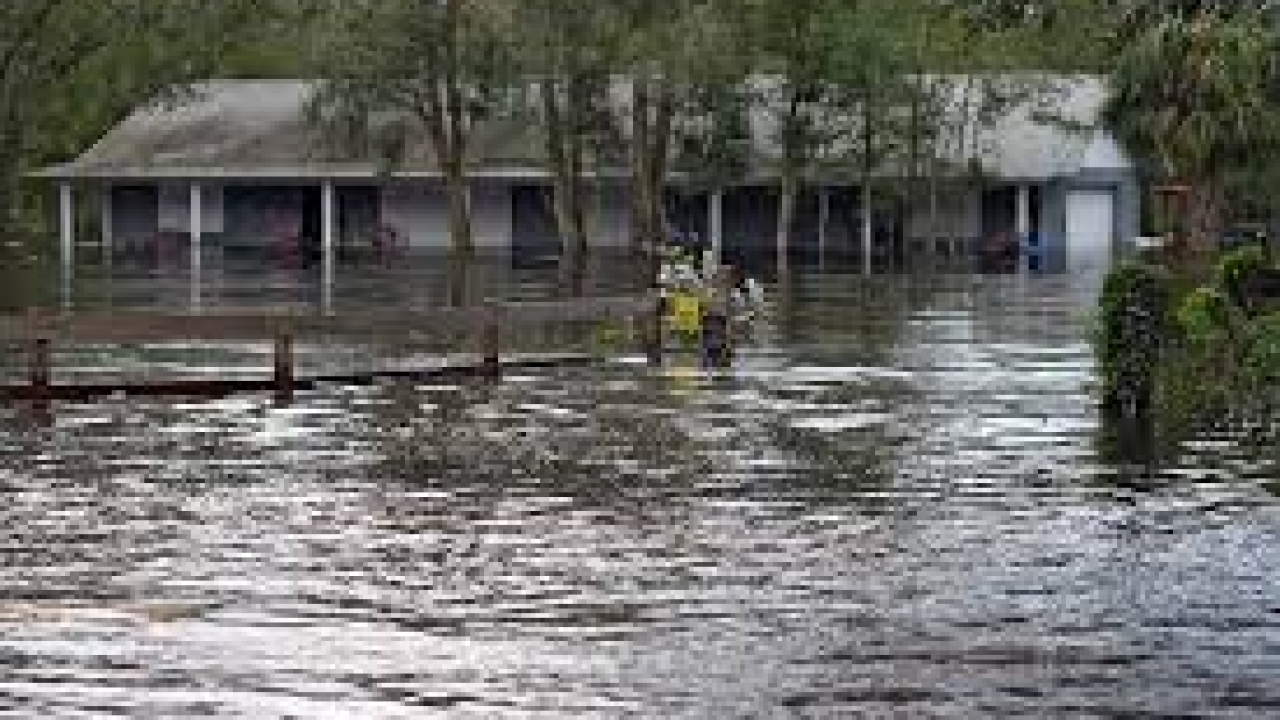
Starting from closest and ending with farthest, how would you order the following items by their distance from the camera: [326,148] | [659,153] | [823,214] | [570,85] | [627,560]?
[627,560] < [570,85] < [659,153] < [326,148] < [823,214]

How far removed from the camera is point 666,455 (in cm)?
2059

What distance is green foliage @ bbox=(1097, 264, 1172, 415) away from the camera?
77.9 ft

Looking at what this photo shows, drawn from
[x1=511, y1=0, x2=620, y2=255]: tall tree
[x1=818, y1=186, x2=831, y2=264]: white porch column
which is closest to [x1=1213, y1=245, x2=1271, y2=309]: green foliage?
[x1=511, y1=0, x2=620, y2=255]: tall tree

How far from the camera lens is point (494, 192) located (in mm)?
87250

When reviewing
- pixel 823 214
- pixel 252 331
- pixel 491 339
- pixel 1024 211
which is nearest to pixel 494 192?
pixel 823 214

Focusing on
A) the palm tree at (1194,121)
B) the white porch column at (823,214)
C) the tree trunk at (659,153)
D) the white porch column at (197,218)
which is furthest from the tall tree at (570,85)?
the palm tree at (1194,121)

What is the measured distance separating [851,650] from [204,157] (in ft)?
248

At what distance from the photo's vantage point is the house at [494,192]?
82500 millimetres

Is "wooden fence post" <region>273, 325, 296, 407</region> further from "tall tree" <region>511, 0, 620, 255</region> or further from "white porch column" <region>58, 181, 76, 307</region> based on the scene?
"white porch column" <region>58, 181, 76, 307</region>

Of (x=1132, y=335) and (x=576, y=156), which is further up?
(x=576, y=156)

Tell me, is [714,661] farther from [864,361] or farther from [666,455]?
[864,361]

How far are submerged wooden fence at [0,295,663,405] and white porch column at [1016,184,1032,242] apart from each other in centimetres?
5221

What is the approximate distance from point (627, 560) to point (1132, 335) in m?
9.79

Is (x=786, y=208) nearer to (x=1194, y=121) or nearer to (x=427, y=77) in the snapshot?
(x=427, y=77)
